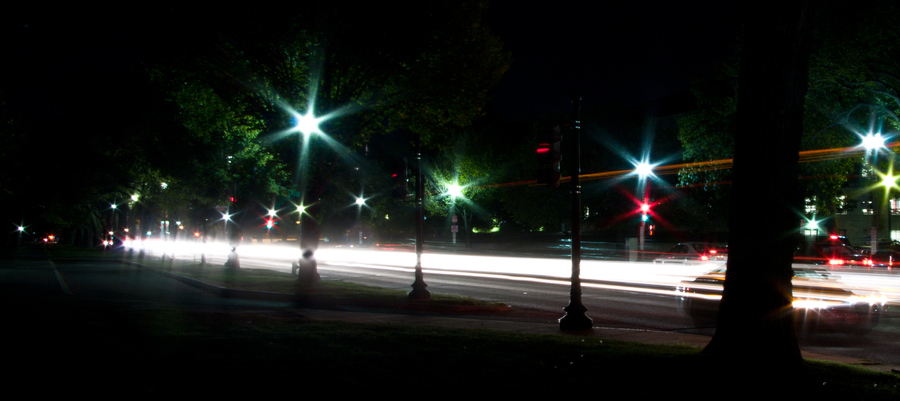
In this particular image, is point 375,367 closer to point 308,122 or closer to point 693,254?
point 308,122

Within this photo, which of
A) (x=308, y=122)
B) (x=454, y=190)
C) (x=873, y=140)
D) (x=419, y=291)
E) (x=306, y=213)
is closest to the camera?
(x=419, y=291)

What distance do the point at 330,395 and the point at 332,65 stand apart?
531 inches

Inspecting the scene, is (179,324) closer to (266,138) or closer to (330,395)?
(330,395)

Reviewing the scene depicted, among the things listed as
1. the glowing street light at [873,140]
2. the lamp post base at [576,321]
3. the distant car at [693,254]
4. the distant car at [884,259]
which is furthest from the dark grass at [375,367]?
the distant car at [884,259]

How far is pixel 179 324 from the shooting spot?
408 inches

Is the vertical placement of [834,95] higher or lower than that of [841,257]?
higher

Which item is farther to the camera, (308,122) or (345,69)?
(308,122)

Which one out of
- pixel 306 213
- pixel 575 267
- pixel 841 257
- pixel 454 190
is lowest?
pixel 841 257

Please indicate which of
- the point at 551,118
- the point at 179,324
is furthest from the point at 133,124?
the point at 179,324

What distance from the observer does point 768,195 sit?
6.97m

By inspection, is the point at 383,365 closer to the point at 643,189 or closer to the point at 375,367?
the point at 375,367

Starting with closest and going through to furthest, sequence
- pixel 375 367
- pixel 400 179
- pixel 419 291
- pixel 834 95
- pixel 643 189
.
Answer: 1. pixel 375 367
2. pixel 419 291
3. pixel 400 179
4. pixel 834 95
5. pixel 643 189

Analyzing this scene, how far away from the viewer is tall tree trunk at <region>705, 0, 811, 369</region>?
6.89 m

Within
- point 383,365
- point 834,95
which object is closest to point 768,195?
point 383,365
